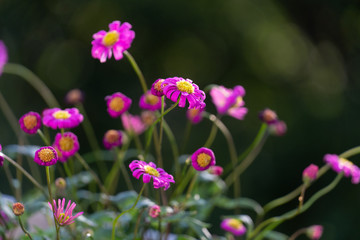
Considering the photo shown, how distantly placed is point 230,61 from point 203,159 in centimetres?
156

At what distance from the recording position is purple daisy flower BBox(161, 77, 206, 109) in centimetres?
43

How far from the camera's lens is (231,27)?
1969mm

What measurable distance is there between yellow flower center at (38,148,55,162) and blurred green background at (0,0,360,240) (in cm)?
133

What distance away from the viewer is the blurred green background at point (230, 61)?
5.75ft

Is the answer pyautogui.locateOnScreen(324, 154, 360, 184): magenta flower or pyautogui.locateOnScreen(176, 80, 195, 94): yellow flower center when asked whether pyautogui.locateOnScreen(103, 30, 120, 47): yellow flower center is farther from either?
pyautogui.locateOnScreen(324, 154, 360, 184): magenta flower

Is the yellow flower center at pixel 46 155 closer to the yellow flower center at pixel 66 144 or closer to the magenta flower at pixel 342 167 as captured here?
the yellow flower center at pixel 66 144

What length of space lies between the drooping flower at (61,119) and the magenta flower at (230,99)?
6.4 inches

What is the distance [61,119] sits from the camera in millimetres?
498

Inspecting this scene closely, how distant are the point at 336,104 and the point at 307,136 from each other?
166mm

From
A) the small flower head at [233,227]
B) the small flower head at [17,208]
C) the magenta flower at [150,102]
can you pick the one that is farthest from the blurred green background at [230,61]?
the small flower head at [17,208]

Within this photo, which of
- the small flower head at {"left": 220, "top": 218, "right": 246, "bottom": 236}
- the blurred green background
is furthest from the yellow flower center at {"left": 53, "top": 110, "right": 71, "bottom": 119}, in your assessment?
the blurred green background

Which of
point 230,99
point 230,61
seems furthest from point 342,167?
point 230,61

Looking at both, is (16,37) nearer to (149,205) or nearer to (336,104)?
(336,104)

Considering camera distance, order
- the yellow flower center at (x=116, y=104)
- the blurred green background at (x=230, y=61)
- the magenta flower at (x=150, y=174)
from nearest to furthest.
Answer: the magenta flower at (x=150, y=174)
the yellow flower center at (x=116, y=104)
the blurred green background at (x=230, y=61)
